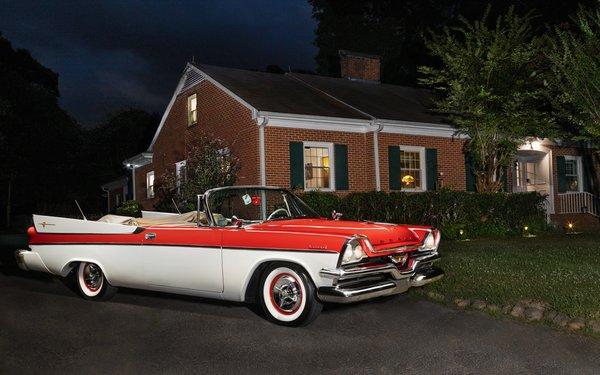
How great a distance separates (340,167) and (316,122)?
1.48 metres

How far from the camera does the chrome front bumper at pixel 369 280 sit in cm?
552

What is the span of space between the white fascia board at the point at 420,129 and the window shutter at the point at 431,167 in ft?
1.86

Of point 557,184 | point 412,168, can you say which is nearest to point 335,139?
point 412,168

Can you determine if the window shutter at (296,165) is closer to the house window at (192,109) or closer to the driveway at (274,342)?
the house window at (192,109)

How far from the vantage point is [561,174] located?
21625mm

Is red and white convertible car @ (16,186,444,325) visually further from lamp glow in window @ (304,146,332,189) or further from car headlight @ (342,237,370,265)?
lamp glow in window @ (304,146,332,189)

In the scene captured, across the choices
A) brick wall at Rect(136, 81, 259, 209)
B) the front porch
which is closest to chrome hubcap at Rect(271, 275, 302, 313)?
brick wall at Rect(136, 81, 259, 209)

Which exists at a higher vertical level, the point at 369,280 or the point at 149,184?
the point at 149,184

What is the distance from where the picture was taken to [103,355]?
16.7 feet

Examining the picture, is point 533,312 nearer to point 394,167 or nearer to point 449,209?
point 449,209

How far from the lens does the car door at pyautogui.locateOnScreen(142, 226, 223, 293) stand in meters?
6.29

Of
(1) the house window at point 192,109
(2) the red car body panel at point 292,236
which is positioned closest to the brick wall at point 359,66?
(1) the house window at point 192,109

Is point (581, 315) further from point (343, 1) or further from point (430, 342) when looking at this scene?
point (343, 1)

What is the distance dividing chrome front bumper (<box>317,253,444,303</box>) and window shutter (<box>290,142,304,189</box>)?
410 inches
